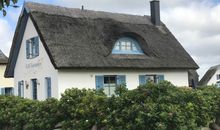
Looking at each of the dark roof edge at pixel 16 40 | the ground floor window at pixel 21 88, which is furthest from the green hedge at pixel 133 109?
the ground floor window at pixel 21 88

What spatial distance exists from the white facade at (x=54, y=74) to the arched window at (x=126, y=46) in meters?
1.48

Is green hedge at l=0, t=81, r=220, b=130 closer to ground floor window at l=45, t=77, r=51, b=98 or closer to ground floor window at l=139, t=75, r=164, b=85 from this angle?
ground floor window at l=45, t=77, r=51, b=98

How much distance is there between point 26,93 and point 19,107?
13070 mm

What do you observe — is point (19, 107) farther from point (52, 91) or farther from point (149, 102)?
point (52, 91)

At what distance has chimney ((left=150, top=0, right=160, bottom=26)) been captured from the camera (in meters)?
33.2

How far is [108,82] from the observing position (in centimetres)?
2686

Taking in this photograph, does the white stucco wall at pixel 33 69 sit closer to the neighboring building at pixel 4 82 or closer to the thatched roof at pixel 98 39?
the thatched roof at pixel 98 39

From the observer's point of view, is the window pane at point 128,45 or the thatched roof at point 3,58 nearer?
the window pane at point 128,45

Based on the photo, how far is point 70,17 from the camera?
93.3 feet

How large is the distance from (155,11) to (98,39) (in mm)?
7638

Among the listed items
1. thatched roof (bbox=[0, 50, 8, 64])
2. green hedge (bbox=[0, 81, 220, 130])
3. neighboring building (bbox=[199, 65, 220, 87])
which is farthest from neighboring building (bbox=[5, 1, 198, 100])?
neighboring building (bbox=[199, 65, 220, 87])

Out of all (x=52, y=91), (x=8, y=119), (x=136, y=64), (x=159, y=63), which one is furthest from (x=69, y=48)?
(x=8, y=119)

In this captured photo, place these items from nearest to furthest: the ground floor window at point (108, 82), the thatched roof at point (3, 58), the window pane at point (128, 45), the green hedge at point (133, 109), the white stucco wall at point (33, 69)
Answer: the green hedge at point (133, 109)
the white stucco wall at point (33, 69)
the ground floor window at point (108, 82)
the window pane at point (128, 45)
the thatched roof at point (3, 58)

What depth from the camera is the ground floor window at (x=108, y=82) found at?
2631cm
